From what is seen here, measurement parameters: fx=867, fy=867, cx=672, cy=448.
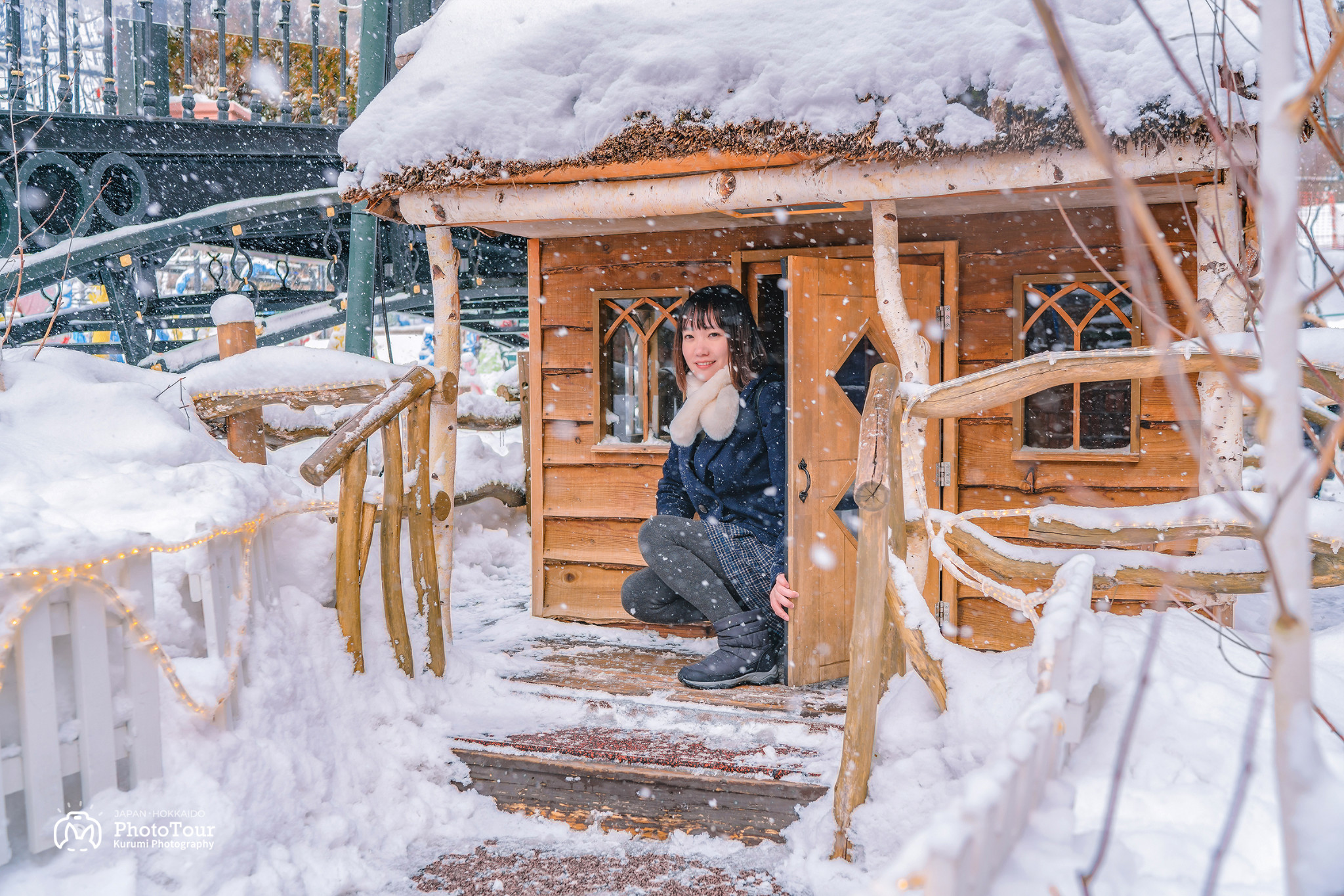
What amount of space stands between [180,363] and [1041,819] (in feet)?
23.5

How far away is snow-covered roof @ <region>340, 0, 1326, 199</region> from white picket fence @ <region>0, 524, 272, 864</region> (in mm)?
2486

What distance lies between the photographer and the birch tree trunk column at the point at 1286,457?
32.1 inches

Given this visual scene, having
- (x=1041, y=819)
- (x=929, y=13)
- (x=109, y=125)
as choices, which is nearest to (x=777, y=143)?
(x=929, y=13)

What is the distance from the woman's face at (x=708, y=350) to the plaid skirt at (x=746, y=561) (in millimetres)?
751

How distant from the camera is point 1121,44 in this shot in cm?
349

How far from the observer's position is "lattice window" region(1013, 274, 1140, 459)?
467 centimetres

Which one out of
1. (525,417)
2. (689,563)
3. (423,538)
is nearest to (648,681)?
(689,563)

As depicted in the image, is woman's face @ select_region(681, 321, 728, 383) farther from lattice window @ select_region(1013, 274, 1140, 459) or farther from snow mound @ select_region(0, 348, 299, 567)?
snow mound @ select_region(0, 348, 299, 567)

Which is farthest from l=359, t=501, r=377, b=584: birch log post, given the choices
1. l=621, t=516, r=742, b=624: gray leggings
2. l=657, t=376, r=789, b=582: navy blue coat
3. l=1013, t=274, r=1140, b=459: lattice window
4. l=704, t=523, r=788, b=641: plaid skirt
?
l=1013, t=274, r=1140, b=459: lattice window

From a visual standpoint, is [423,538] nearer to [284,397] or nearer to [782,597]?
[284,397]

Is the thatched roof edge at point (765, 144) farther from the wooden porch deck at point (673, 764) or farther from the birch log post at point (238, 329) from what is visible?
the wooden porch deck at point (673, 764)

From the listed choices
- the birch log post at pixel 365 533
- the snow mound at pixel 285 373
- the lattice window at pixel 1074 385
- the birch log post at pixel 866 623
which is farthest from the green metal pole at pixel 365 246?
the lattice window at pixel 1074 385

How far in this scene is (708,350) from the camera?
4195mm

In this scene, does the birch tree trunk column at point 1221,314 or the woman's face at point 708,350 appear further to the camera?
the woman's face at point 708,350
